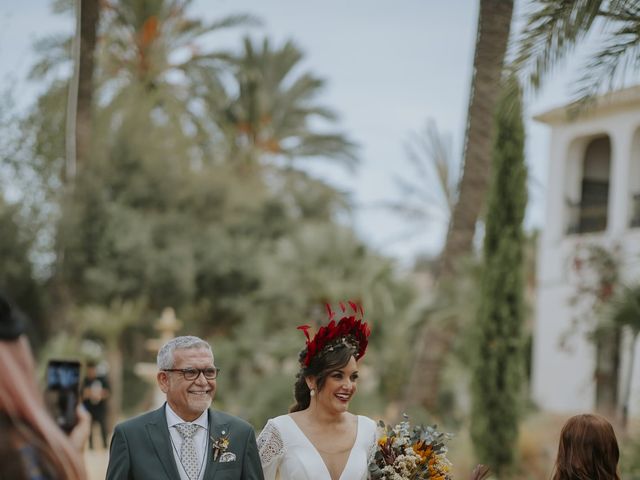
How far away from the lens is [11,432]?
210 cm

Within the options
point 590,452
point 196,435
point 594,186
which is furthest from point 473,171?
point 196,435

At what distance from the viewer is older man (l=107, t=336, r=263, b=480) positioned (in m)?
4.55

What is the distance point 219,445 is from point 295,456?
2.57 feet

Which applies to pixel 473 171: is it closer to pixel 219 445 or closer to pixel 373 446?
pixel 373 446

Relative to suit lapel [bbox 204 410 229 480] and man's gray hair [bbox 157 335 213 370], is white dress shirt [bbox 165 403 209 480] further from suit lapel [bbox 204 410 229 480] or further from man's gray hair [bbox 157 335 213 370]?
man's gray hair [bbox 157 335 213 370]

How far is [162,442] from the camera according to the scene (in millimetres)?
4613

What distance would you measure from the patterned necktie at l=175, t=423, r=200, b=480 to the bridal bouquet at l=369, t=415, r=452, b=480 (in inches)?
43.0

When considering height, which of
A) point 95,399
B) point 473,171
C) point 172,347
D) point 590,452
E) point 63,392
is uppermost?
point 473,171

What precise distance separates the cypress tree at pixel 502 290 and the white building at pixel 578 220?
3.64 m

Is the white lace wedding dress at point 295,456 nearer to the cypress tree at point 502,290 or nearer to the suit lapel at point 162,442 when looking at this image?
the suit lapel at point 162,442

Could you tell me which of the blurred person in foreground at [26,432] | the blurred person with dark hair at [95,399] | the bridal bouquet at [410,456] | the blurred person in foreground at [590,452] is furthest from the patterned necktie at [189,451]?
the blurred person with dark hair at [95,399]

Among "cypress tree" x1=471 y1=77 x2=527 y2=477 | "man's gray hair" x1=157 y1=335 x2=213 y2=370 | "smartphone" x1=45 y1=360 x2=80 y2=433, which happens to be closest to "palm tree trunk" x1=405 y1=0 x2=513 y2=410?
"cypress tree" x1=471 y1=77 x2=527 y2=477

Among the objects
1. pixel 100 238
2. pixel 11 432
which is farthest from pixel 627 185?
pixel 11 432

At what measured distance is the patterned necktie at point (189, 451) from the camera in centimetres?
463
